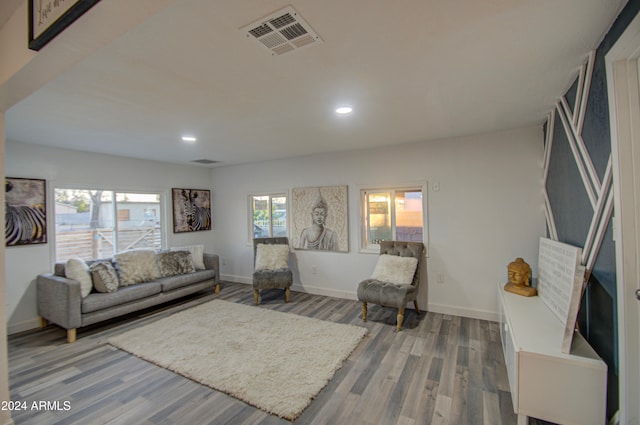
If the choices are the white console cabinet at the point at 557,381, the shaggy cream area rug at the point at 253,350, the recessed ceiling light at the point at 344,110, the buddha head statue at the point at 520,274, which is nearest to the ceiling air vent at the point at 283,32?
the recessed ceiling light at the point at 344,110

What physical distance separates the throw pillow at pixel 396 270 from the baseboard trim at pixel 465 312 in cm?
68

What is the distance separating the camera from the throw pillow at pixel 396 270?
3.59m

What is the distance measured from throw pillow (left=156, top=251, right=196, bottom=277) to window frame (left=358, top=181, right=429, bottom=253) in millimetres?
2869

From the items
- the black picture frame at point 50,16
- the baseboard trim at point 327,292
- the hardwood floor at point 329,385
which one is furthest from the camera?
the baseboard trim at point 327,292

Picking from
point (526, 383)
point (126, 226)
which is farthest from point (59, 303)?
point (526, 383)

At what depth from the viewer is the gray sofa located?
124 inches

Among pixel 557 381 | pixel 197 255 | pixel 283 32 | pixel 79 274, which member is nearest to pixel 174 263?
pixel 197 255

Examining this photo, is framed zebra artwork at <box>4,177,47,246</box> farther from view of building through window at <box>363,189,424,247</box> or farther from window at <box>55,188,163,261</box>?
view of building through window at <box>363,189,424,247</box>

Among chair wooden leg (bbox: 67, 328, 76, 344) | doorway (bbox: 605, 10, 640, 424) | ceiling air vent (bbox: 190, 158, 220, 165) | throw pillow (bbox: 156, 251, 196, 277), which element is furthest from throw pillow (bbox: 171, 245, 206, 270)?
doorway (bbox: 605, 10, 640, 424)

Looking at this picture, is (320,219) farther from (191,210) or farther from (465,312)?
(191,210)

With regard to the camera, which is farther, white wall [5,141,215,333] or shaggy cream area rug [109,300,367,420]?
white wall [5,141,215,333]

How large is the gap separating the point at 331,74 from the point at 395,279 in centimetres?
268

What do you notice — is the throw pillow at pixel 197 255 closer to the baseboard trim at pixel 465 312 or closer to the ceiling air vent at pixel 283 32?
the baseboard trim at pixel 465 312

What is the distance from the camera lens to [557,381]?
1636 mm
